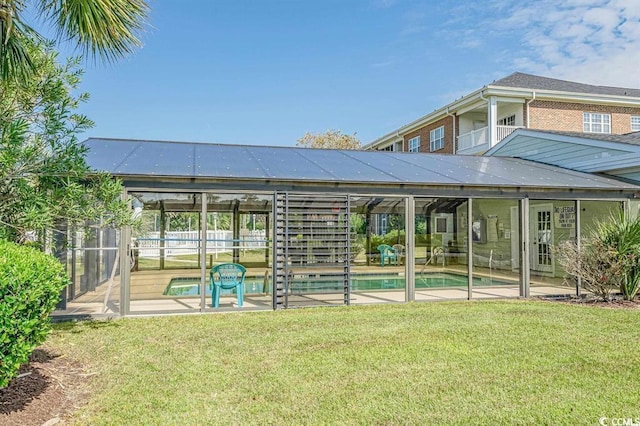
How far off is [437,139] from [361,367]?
64.5 ft

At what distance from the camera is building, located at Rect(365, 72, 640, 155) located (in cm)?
1902

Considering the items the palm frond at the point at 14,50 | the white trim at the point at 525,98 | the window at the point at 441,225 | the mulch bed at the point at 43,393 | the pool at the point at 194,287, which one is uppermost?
the white trim at the point at 525,98

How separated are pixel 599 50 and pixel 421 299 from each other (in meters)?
14.7

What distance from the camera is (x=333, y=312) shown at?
343 inches

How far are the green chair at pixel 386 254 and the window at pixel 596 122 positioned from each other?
11051mm

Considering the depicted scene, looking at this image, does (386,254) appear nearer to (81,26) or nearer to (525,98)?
(525,98)

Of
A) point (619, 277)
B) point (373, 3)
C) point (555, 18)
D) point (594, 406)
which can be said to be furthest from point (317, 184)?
point (555, 18)

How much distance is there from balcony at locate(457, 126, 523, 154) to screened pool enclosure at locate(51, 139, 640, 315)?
580 cm

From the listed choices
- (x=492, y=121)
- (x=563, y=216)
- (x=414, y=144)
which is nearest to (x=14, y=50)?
(x=563, y=216)

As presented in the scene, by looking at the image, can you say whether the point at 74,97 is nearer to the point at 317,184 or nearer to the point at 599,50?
the point at 317,184

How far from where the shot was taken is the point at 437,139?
23.2 m

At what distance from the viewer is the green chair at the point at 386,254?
15852mm

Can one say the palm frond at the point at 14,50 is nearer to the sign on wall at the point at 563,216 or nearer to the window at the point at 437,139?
the sign on wall at the point at 563,216

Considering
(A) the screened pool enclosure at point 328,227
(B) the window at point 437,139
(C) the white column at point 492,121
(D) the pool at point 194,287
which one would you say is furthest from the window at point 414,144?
(D) the pool at point 194,287
